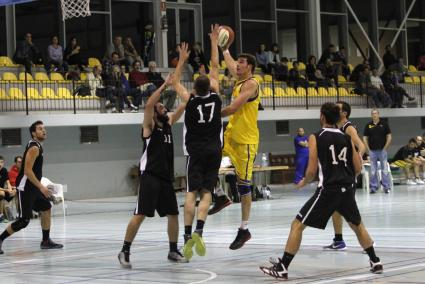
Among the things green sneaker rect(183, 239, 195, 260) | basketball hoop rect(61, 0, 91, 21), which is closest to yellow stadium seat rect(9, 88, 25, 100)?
basketball hoop rect(61, 0, 91, 21)

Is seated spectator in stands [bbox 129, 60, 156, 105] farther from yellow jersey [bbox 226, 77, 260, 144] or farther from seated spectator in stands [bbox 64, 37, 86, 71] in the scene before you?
yellow jersey [bbox 226, 77, 260, 144]

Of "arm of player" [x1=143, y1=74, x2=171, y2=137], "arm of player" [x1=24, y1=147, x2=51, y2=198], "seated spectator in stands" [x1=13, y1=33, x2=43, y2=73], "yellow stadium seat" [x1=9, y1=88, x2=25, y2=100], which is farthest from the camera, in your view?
"seated spectator in stands" [x1=13, y1=33, x2=43, y2=73]

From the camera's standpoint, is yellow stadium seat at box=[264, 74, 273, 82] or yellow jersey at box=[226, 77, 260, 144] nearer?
yellow jersey at box=[226, 77, 260, 144]

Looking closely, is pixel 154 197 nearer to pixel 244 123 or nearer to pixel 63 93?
pixel 244 123

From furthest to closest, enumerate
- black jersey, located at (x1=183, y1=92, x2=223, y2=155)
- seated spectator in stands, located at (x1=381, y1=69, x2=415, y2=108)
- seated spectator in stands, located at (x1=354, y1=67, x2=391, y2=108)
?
seated spectator in stands, located at (x1=381, y1=69, x2=415, y2=108) < seated spectator in stands, located at (x1=354, y1=67, x2=391, y2=108) < black jersey, located at (x1=183, y1=92, x2=223, y2=155)

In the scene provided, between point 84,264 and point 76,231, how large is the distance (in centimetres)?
543

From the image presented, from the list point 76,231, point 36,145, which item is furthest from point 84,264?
point 76,231

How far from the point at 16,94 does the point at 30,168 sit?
1305 cm

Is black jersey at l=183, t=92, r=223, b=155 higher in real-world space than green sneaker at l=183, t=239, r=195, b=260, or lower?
higher

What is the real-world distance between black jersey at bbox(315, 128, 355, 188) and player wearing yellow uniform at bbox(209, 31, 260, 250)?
1900 mm

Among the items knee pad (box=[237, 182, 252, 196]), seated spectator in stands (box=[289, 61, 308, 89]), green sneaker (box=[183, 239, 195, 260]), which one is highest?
seated spectator in stands (box=[289, 61, 308, 89])

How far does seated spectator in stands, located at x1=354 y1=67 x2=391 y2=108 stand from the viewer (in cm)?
3406

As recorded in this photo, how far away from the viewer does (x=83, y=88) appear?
2648 cm

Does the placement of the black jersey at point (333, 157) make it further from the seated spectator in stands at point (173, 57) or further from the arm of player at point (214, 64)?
the seated spectator in stands at point (173, 57)
